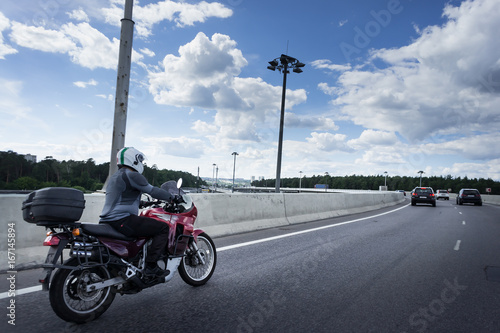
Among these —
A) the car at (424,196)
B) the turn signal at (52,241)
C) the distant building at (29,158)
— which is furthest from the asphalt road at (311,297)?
the car at (424,196)

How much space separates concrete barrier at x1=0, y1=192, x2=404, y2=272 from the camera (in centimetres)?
564

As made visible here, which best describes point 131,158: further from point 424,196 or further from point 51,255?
point 424,196

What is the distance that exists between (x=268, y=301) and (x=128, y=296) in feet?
5.56

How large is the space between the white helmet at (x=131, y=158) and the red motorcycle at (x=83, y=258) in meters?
0.52

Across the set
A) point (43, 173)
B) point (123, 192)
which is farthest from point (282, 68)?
point (123, 192)

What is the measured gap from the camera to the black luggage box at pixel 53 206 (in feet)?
11.2

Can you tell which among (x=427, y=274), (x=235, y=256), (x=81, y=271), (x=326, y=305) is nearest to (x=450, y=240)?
(x=427, y=274)

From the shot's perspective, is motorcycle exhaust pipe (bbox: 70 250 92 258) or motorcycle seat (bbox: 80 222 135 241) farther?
motorcycle seat (bbox: 80 222 135 241)

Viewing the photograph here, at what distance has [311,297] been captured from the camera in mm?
4641

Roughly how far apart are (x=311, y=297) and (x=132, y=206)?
2.42m

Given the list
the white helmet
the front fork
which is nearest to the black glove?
the white helmet

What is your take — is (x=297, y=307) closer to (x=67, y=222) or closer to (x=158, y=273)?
(x=158, y=273)

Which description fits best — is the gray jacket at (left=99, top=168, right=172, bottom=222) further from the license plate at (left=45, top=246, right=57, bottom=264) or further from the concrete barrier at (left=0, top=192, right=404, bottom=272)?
the concrete barrier at (left=0, top=192, right=404, bottom=272)

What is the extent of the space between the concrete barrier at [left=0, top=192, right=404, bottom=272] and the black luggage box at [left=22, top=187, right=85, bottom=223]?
2.53 m
